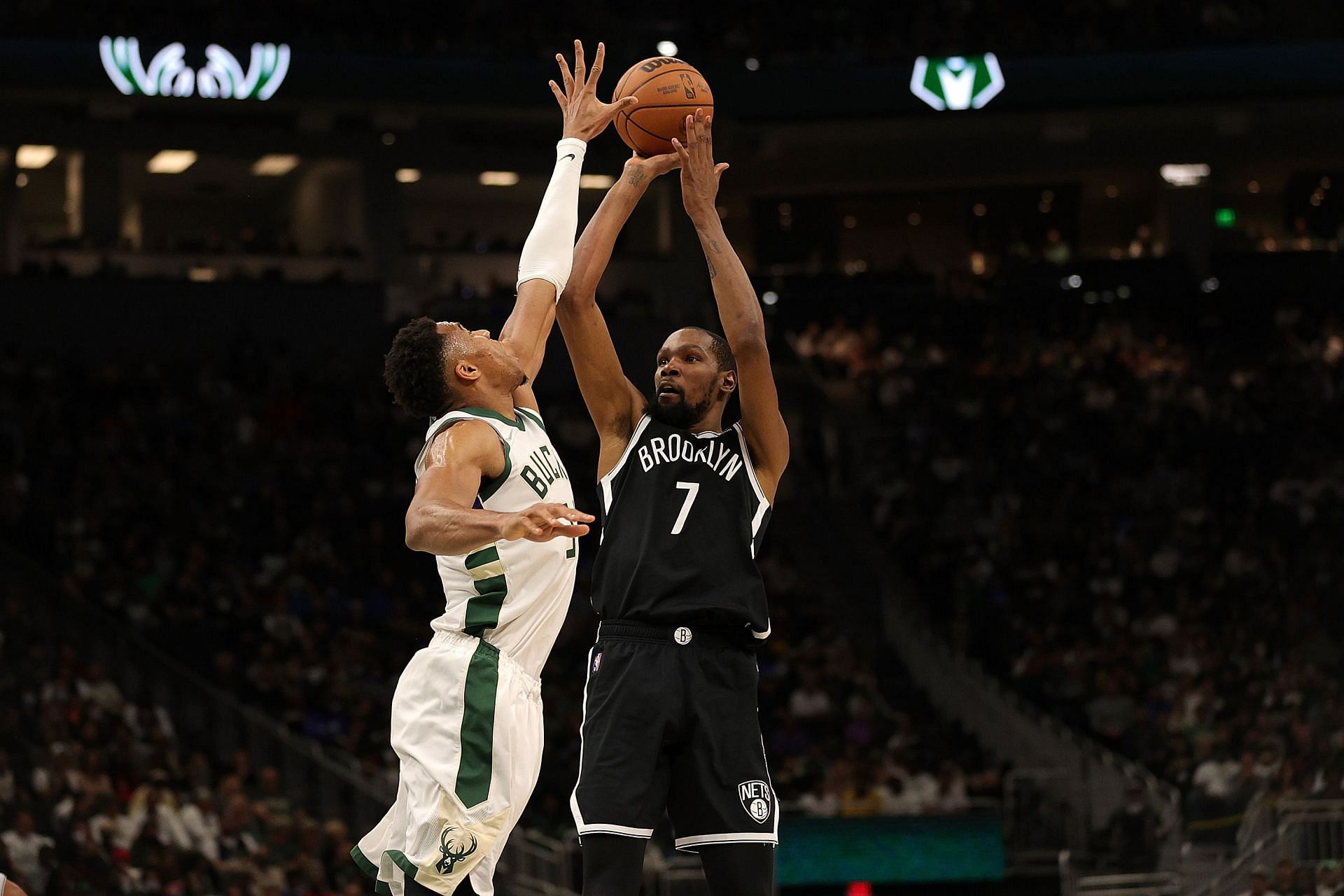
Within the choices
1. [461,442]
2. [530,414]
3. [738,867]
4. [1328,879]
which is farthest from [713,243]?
[1328,879]

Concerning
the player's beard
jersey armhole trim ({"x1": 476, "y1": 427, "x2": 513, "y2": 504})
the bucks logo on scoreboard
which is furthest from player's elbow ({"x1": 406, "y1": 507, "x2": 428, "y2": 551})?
the bucks logo on scoreboard

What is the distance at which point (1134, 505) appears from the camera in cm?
2070

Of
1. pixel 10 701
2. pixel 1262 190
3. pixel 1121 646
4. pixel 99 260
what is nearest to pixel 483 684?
pixel 10 701

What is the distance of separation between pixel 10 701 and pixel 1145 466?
12929 mm

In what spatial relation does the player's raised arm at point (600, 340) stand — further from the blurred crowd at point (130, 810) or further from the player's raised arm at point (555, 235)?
the blurred crowd at point (130, 810)

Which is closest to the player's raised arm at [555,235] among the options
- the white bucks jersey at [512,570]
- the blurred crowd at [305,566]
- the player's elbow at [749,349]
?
the white bucks jersey at [512,570]

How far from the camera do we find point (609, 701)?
5.43 metres

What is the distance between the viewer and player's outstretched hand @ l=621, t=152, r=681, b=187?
6234 mm

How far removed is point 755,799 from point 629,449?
1182mm

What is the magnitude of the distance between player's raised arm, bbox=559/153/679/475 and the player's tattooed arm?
2.06ft

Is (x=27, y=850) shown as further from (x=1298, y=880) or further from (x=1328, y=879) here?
(x=1328, y=879)

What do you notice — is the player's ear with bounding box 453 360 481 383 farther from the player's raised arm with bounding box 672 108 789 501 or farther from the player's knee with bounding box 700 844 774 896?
the player's knee with bounding box 700 844 774 896

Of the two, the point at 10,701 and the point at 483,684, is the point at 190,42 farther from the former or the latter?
the point at 483,684

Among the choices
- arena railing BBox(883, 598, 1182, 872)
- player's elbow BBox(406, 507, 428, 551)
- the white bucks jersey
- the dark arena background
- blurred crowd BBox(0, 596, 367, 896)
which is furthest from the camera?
arena railing BBox(883, 598, 1182, 872)
